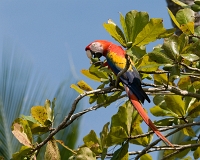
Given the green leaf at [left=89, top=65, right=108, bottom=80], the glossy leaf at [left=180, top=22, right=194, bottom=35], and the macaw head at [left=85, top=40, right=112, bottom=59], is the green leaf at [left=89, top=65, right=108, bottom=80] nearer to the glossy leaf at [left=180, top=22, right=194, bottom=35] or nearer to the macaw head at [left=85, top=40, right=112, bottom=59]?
the glossy leaf at [left=180, top=22, right=194, bottom=35]

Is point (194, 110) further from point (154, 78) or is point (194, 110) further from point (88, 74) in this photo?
point (88, 74)

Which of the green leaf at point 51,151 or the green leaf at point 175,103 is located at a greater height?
the green leaf at point 51,151

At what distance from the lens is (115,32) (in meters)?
2.08

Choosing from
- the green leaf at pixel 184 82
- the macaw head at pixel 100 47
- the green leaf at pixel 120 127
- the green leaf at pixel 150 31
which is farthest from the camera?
the macaw head at pixel 100 47

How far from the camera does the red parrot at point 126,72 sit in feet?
7.16

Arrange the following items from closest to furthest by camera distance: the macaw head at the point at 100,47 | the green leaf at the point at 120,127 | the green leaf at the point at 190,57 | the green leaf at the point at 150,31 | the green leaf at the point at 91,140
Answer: the green leaf at the point at 190,57, the green leaf at the point at 150,31, the green leaf at the point at 120,127, the green leaf at the point at 91,140, the macaw head at the point at 100,47

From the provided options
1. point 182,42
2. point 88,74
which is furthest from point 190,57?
point 88,74

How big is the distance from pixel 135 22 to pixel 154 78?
37cm

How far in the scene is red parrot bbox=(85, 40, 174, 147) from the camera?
218cm

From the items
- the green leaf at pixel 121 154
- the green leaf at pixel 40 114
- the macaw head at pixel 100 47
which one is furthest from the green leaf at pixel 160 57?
the macaw head at pixel 100 47

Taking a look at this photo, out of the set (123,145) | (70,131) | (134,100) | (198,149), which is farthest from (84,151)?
(70,131)

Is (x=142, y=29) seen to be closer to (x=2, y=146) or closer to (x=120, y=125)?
(x=120, y=125)

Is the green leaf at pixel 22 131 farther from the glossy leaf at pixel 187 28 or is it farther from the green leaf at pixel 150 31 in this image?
the glossy leaf at pixel 187 28

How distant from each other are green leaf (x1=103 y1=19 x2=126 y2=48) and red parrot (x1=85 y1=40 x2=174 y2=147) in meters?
0.11
